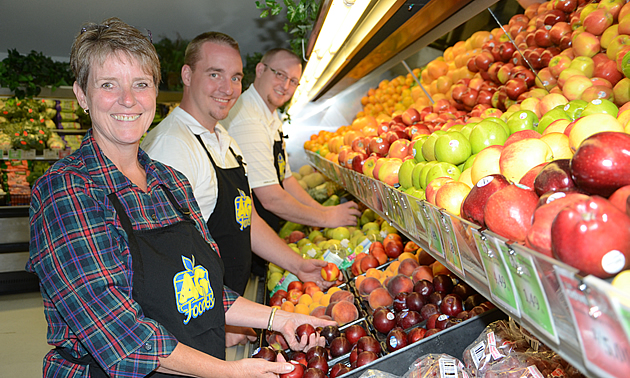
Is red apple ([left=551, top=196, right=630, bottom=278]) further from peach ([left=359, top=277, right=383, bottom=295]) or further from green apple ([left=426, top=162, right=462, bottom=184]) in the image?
peach ([left=359, top=277, right=383, bottom=295])

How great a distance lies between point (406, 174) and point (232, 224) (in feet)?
3.42

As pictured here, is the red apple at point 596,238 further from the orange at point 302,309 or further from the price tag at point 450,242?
A: the orange at point 302,309

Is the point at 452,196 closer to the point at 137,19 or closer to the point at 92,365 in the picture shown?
the point at 92,365

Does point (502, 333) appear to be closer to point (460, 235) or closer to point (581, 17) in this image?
point (460, 235)

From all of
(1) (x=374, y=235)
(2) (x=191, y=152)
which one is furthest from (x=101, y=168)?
(1) (x=374, y=235)

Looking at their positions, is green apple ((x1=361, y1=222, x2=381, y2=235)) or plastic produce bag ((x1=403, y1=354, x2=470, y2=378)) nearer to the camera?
plastic produce bag ((x1=403, y1=354, x2=470, y2=378))

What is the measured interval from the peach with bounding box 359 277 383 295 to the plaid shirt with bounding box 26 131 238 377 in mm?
1211

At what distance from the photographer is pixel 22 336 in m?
4.59

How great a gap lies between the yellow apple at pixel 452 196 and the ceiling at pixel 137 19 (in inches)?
183

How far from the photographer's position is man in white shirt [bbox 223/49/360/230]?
332cm

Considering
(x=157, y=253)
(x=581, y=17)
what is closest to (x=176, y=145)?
(x=157, y=253)

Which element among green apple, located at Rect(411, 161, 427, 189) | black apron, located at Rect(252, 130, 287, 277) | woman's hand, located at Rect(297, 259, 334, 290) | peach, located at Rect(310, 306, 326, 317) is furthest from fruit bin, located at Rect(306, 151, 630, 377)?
black apron, located at Rect(252, 130, 287, 277)

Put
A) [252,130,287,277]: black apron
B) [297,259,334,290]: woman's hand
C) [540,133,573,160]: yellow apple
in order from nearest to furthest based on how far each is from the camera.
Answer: [540,133,573,160]: yellow apple → [297,259,334,290]: woman's hand → [252,130,287,277]: black apron

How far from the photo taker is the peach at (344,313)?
212cm
